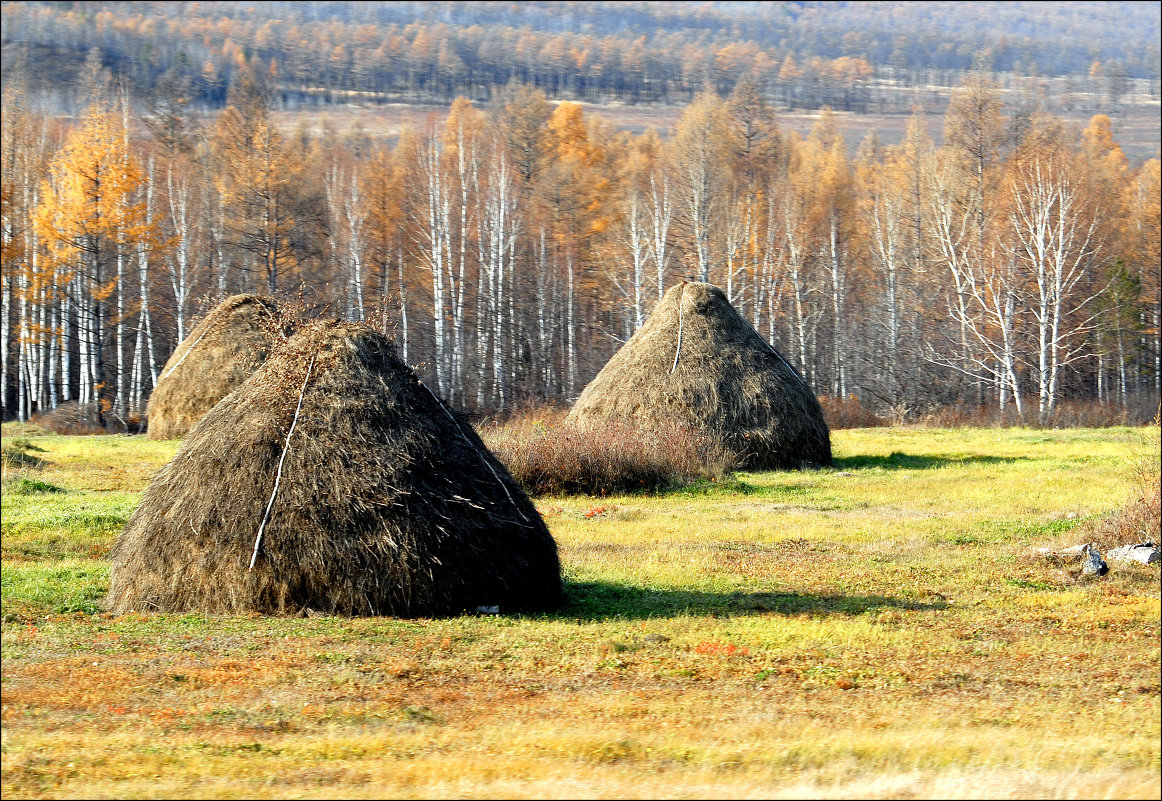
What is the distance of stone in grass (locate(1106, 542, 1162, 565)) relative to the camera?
1323 centimetres

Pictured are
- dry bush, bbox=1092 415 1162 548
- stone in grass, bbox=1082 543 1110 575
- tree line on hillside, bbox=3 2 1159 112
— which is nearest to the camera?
stone in grass, bbox=1082 543 1110 575

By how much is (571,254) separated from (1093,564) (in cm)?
4038

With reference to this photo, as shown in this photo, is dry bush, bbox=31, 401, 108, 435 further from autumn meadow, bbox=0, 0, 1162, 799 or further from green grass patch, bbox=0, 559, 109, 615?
green grass patch, bbox=0, 559, 109, 615

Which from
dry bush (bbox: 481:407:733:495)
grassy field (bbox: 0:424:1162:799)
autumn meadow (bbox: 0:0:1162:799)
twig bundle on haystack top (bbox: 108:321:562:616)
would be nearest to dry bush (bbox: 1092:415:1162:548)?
autumn meadow (bbox: 0:0:1162:799)

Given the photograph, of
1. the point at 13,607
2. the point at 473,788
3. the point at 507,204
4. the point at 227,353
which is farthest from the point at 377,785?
the point at 507,204

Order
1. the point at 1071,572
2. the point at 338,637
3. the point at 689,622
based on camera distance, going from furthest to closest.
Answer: the point at 1071,572 < the point at 689,622 < the point at 338,637

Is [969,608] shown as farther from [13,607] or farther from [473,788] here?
[13,607]

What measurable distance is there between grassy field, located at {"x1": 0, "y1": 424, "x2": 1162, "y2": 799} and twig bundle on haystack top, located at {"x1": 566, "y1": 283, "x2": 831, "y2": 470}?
26.2 ft

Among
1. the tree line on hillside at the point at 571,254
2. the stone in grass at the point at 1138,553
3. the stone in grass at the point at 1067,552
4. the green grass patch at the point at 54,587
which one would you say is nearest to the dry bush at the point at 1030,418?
the tree line on hillside at the point at 571,254

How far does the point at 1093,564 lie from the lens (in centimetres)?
1324

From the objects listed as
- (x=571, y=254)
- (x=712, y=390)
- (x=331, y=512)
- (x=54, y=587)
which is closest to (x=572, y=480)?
(x=712, y=390)

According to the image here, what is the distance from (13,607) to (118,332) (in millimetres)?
34082

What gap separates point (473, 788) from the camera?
19.4 ft

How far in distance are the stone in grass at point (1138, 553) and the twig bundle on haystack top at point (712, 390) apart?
11280 millimetres
